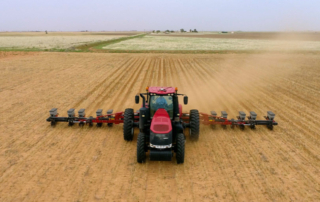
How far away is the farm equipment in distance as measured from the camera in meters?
5.88

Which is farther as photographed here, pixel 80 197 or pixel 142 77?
pixel 142 77

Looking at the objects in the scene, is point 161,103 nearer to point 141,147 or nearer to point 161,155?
point 141,147

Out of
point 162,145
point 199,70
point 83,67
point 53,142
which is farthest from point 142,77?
point 162,145

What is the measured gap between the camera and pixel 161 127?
5891mm

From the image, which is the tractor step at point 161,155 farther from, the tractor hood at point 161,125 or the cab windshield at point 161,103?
the cab windshield at point 161,103

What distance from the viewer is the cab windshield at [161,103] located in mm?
6809

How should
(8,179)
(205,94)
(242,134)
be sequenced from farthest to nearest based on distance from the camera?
1. (205,94)
2. (242,134)
3. (8,179)

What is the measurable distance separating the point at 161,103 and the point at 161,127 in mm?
1156

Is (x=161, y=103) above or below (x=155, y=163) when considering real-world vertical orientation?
above

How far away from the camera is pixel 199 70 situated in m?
19.8

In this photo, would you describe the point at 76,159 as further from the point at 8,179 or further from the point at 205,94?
the point at 205,94

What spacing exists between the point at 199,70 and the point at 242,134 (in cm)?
1244

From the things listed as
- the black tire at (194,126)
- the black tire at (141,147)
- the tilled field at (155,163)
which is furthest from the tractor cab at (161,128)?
the tilled field at (155,163)

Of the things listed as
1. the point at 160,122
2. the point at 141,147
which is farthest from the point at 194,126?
the point at 141,147
